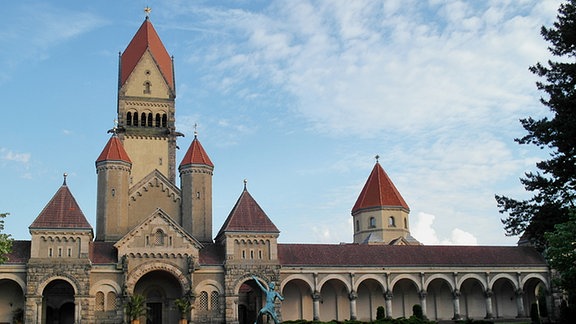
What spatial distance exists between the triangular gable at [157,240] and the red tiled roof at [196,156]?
8451mm

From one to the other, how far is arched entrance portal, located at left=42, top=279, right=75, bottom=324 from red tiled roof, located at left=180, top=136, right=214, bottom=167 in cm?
1412

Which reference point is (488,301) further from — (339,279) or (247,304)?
(247,304)

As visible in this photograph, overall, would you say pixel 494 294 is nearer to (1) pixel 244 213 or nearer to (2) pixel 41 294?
(1) pixel 244 213

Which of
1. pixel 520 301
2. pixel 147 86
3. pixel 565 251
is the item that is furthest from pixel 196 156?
pixel 565 251

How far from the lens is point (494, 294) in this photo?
61.9 meters

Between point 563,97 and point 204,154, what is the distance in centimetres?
3213

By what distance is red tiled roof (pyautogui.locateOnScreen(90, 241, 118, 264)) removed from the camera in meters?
51.2

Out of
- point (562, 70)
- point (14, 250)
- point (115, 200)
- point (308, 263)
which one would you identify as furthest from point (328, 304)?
point (562, 70)

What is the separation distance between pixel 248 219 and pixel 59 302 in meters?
15.5

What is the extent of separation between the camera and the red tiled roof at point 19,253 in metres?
49.7

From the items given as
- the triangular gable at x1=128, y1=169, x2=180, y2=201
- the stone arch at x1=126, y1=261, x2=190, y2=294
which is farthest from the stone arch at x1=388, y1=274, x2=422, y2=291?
the triangular gable at x1=128, y1=169, x2=180, y2=201

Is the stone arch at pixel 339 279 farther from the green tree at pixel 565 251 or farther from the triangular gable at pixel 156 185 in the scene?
the green tree at pixel 565 251

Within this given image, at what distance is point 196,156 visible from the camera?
2367 inches

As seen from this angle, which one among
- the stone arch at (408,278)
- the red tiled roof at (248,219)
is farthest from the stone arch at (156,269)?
the stone arch at (408,278)
